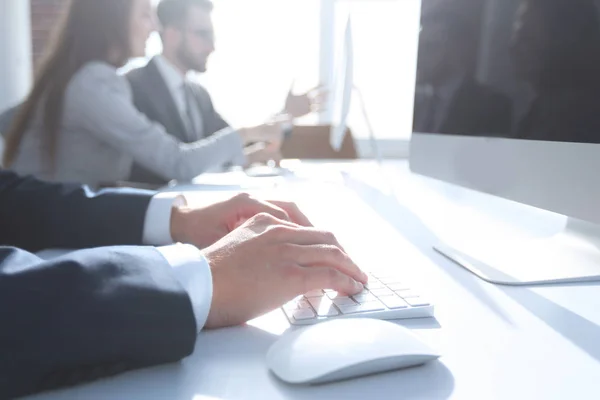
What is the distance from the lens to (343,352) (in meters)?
0.30

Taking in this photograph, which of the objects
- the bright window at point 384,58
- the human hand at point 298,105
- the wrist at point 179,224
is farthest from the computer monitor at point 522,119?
the bright window at point 384,58

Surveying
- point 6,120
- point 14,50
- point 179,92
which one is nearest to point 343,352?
point 6,120

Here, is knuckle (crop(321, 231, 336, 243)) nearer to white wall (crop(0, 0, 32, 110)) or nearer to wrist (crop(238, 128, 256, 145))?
wrist (crop(238, 128, 256, 145))

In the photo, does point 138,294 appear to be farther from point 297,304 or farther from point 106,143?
point 106,143

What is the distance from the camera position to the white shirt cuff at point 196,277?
369 mm

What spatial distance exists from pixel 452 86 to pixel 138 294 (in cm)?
59

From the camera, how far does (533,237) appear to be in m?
0.72

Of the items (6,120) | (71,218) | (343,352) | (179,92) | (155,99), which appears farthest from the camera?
(179,92)

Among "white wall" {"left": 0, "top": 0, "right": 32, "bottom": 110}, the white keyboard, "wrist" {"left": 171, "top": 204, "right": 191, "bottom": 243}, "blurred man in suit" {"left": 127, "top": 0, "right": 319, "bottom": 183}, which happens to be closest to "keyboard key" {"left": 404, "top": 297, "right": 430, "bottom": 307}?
the white keyboard

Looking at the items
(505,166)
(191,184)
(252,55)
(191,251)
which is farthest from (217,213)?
(252,55)

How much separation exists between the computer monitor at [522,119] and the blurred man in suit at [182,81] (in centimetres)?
142

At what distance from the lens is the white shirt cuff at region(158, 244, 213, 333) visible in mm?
369

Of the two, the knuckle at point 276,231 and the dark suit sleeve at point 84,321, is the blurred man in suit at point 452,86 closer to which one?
the knuckle at point 276,231

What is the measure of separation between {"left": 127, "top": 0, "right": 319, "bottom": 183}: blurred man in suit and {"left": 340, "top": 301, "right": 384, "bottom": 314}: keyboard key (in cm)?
176
